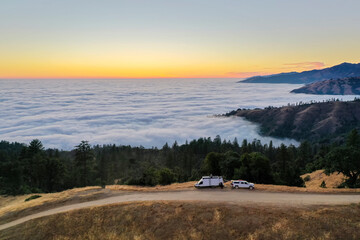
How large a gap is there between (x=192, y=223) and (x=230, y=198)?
707 cm

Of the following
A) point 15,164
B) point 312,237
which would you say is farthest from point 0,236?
point 15,164

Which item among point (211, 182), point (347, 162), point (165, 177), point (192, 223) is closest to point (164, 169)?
point (165, 177)

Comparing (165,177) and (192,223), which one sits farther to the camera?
(165,177)

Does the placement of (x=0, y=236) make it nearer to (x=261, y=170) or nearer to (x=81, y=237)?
(x=81, y=237)

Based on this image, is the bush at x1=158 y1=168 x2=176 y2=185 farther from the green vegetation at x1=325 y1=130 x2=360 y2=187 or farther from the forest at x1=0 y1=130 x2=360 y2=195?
the green vegetation at x1=325 y1=130 x2=360 y2=187

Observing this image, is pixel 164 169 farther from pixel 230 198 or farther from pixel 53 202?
pixel 230 198

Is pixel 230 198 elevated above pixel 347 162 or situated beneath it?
situated beneath

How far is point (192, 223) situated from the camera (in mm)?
23328

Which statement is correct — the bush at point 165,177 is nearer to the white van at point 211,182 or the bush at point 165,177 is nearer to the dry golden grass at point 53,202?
the dry golden grass at point 53,202

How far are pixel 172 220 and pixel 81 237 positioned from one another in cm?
917

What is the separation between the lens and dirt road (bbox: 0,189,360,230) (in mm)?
26359

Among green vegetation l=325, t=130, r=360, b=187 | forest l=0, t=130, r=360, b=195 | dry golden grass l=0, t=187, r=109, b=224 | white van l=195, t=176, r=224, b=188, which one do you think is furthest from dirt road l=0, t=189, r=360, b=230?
forest l=0, t=130, r=360, b=195

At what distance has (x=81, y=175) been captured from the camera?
3374 inches

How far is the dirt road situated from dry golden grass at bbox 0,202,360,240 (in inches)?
79.5
